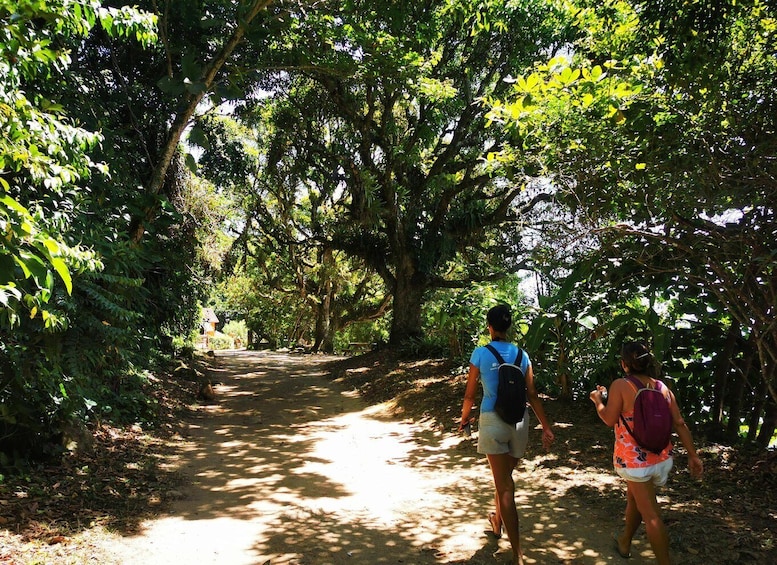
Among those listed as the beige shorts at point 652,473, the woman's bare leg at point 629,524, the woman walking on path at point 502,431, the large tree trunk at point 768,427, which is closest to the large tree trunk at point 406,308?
the large tree trunk at point 768,427

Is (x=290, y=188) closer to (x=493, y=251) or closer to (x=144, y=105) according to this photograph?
(x=493, y=251)

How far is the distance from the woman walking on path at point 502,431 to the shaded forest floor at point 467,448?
4.30 feet

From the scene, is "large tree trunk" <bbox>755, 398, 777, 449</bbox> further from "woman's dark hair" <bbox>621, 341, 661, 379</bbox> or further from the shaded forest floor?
"woman's dark hair" <bbox>621, 341, 661, 379</bbox>

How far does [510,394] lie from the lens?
152 inches

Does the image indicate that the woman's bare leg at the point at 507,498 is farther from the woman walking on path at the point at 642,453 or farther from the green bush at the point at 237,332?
the green bush at the point at 237,332

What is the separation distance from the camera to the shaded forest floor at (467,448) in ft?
13.0

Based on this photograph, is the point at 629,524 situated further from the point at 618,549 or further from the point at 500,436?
the point at 500,436

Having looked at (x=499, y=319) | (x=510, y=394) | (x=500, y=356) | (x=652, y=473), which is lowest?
(x=652, y=473)

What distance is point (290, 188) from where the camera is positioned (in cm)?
2048

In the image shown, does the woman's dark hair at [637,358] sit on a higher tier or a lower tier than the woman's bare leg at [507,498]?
higher

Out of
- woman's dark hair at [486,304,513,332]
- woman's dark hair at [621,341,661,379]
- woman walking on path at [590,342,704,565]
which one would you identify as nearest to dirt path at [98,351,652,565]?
woman walking on path at [590,342,704,565]

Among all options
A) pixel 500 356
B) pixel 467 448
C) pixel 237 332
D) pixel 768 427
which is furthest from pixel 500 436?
pixel 237 332

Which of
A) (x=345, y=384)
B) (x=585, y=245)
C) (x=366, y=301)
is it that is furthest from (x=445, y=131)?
(x=366, y=301)

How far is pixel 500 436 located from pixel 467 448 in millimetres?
3474
